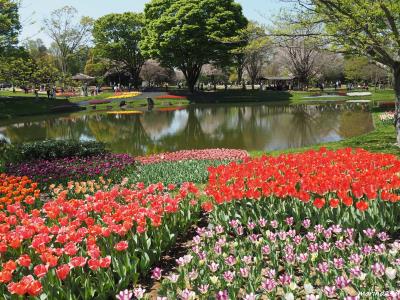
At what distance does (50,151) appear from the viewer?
12680 mm

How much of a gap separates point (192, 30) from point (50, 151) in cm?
3869

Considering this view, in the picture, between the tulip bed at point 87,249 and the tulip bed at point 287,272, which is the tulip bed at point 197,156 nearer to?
the tulip bed at point 87,249

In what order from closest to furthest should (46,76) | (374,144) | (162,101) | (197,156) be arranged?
1. (197,156)
2. (374,144)
3. (46,76)
4. (162,101)

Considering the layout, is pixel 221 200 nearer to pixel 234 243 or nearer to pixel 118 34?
pixel 234 243

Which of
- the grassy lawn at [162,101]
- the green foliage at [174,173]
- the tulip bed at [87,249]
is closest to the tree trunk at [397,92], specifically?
the green foliage at [174,173]

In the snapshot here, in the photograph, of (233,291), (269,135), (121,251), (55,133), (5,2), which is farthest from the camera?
(55,133)

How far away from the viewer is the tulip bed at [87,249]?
3658mm

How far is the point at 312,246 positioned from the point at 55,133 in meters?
24.5

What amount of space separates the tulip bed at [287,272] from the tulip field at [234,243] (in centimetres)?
1

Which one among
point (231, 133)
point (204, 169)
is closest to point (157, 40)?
point (231, 133)

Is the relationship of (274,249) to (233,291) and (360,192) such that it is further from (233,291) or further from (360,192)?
(360,192)

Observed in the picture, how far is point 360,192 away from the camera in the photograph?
4855 mm

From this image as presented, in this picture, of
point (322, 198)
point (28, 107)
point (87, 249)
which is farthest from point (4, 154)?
point (28, 107)

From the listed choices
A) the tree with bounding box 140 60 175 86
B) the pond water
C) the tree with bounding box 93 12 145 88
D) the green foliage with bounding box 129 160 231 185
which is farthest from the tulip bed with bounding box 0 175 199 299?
the tree with bounding box 140 60 175 86
